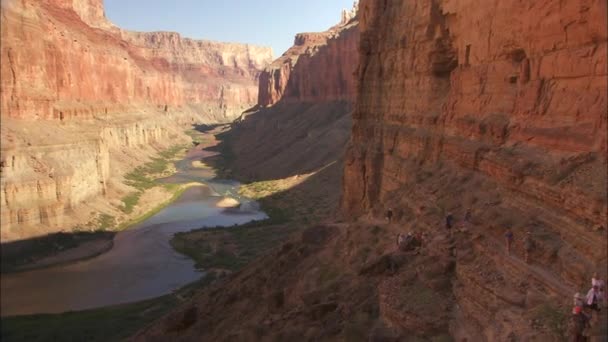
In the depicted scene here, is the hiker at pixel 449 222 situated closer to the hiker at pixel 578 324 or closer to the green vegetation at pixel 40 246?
the hiker at pixel 578 324

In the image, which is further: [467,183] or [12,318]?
[467,183]

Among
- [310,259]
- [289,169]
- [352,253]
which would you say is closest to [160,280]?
[310,259]

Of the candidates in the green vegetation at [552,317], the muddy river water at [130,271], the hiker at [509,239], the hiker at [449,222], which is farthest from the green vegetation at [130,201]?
the green vegetation at [552,317]

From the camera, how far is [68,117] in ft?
129

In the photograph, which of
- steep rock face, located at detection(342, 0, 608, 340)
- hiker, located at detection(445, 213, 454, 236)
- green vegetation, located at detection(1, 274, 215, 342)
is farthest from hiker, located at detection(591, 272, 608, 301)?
green vegetation, located at detection(1, 274, 215, 342)

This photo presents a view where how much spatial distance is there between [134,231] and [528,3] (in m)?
32.9

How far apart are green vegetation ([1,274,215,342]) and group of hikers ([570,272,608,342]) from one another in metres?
14.1

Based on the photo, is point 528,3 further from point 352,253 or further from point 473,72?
point 352,253

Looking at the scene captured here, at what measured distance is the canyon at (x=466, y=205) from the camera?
9000 mm

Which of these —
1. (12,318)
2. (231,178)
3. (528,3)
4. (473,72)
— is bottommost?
(231,178)

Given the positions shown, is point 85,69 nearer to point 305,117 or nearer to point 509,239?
point 305,117

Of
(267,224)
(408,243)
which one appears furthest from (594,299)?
(267,224)

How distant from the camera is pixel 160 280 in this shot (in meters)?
28.4

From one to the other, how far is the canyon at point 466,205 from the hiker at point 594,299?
0.23 m
